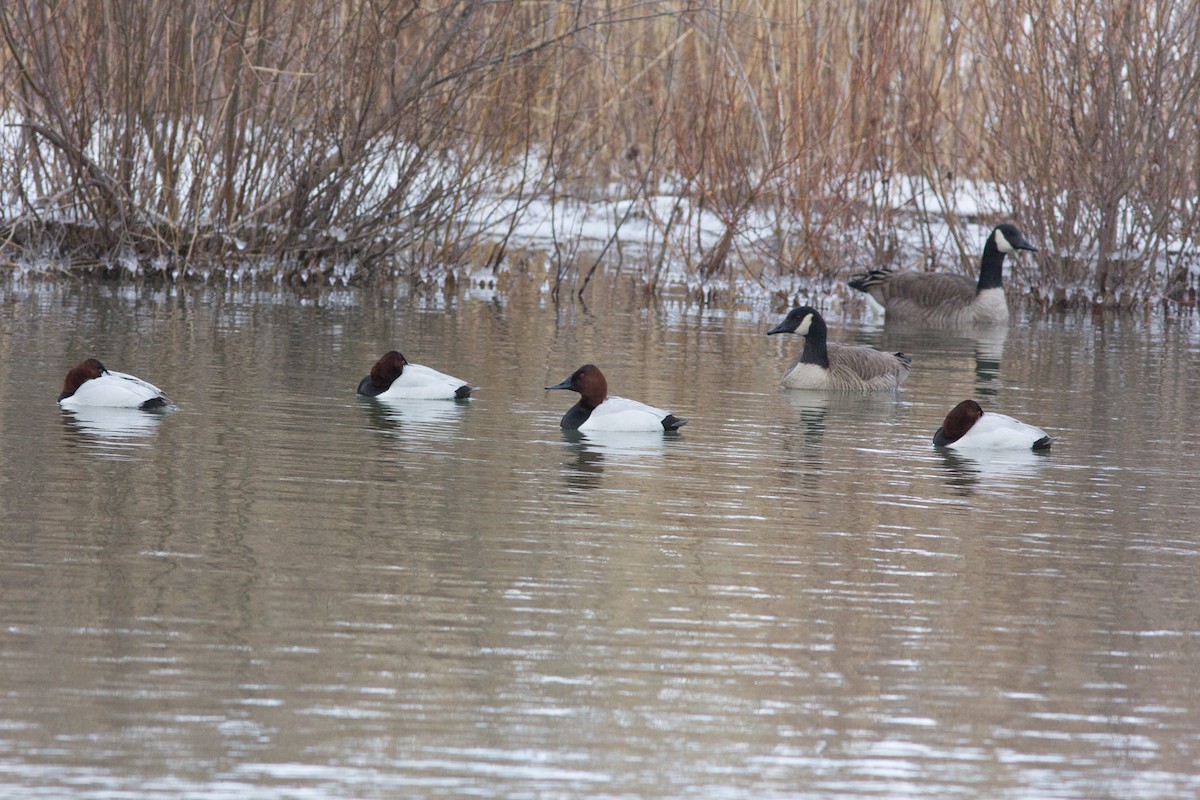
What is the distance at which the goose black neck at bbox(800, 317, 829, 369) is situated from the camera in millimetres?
13266

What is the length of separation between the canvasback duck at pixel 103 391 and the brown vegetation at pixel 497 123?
5.89m

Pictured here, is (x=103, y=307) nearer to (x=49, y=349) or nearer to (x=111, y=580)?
A: (x=49, y=349)

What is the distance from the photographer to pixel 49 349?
42.8 feet

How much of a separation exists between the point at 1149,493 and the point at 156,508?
4922 mm

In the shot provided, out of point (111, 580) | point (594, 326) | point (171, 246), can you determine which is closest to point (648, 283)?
point (594, 326)

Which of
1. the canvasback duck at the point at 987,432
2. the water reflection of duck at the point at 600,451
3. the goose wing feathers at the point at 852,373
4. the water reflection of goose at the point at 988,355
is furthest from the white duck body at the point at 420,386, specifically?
the water reflection of goose at the point at 988,355

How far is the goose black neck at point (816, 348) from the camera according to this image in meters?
13.3

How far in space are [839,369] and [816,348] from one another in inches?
10.1

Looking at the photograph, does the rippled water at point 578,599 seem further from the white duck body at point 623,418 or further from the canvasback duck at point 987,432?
the white duck body at point 623,418

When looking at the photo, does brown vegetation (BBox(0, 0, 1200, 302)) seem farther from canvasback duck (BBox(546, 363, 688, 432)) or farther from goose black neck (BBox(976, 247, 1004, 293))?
canvasback duck (BBox(546, 363, 688, 432))

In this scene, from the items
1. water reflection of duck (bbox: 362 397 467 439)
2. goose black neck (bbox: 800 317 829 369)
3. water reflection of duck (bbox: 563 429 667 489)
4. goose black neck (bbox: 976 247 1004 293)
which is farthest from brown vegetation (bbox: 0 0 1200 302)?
water reflection of duck (bbox: 563 429 667 489)

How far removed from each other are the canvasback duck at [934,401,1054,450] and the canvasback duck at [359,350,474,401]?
125 inches

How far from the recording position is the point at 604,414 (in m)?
10.7

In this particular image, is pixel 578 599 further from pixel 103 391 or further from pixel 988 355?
pixel 988 355
